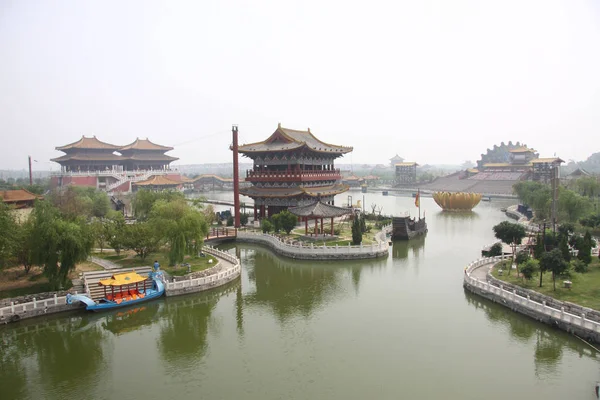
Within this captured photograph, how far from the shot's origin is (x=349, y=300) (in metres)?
24.6

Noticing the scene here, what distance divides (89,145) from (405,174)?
8357 centimetres

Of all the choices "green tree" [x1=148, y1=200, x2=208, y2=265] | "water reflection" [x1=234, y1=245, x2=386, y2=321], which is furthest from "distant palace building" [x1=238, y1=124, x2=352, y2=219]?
"green tree" [x1=148, y1=200, x2=208, y2=265]

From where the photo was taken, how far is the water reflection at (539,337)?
55.1ft

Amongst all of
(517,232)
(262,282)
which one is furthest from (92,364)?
(517,232)

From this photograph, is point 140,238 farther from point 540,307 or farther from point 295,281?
point 540,307

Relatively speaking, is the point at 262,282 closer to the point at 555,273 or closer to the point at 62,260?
the point at 62,260

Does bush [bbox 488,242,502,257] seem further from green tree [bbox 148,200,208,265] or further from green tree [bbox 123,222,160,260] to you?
green tree [bbox 123,222,160,260]

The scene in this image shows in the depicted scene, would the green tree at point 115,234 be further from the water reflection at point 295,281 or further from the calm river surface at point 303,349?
the water reflection at point 295,281

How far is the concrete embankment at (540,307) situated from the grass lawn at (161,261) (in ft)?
54.2

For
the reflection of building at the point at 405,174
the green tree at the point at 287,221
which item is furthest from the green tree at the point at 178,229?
the reflection of building at the point at 405,174

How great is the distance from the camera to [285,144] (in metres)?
47.7

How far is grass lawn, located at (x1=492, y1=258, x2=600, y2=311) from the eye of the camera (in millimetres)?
20328

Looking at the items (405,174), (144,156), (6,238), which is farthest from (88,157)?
(405,174)

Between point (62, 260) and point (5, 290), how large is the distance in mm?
3291
